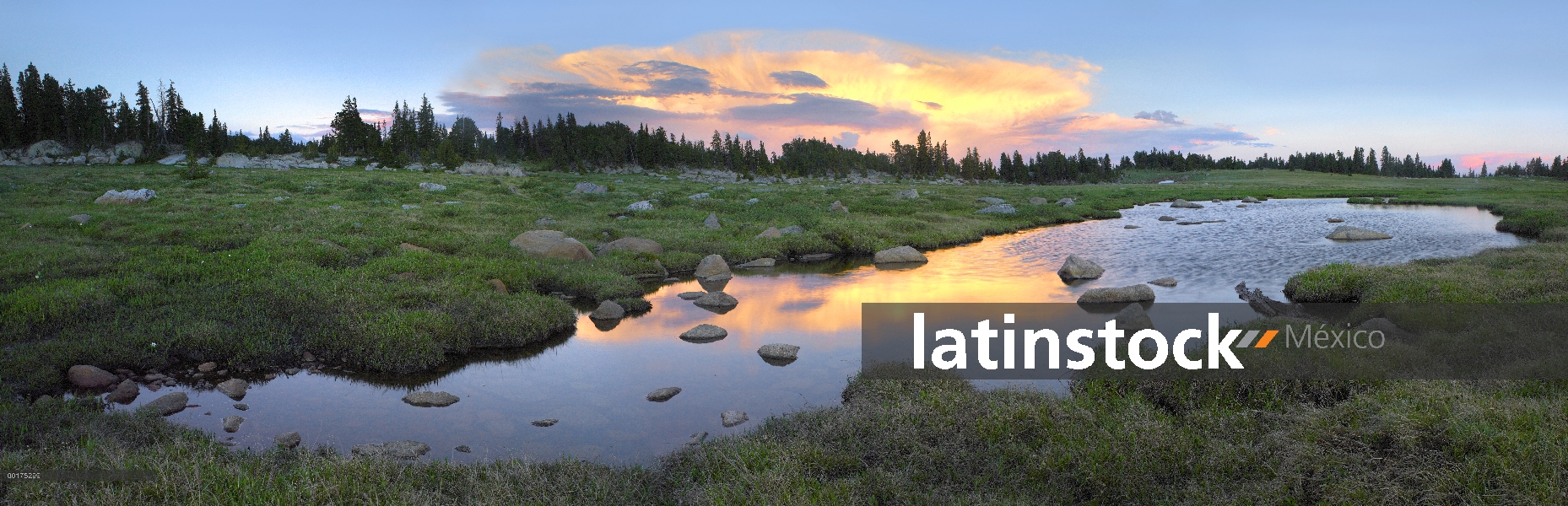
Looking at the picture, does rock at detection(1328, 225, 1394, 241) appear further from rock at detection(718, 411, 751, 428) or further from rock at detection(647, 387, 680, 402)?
rock at detection(647, 387, 680, 402)

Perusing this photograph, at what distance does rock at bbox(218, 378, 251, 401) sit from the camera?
11750mm

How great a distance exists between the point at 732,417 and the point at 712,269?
1395 centimetres

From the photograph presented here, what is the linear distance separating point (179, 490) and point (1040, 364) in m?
12.2

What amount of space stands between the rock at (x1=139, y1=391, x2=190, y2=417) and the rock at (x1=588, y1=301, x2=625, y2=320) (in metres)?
8.33

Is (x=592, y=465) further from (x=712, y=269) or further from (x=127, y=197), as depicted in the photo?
(x=127, y=197)

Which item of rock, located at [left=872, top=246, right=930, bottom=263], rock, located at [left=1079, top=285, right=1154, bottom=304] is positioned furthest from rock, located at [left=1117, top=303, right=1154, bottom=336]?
rock, located at [left=872, top=246, right=930, bottom=263]

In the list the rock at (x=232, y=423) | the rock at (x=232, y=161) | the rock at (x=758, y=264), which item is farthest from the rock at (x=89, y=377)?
the rock at (x=232, y=161)

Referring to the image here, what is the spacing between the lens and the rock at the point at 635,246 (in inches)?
1018

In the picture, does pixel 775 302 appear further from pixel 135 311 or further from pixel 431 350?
pixel 135 311

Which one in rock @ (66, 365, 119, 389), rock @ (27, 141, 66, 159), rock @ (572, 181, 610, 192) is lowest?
rock @ (66, 365, 119, 389)

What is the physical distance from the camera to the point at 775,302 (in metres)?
20.1

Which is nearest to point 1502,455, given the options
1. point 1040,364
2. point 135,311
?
point 1040,364

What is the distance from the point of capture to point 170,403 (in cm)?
1093

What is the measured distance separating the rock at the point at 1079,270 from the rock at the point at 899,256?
5.79m
